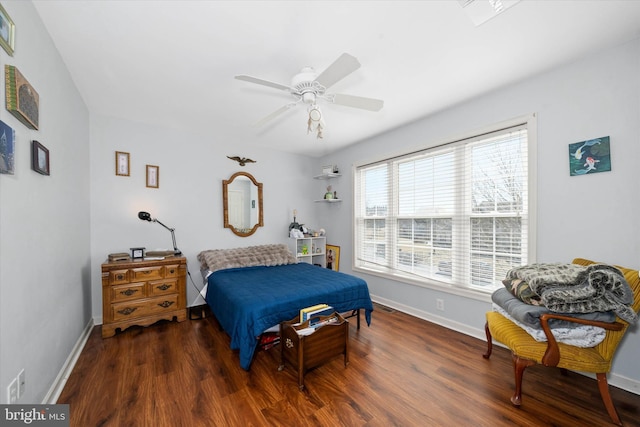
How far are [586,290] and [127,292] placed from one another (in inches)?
158

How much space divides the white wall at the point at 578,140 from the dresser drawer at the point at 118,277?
3.75 meters

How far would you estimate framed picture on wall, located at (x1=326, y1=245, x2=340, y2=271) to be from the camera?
4.52 metres

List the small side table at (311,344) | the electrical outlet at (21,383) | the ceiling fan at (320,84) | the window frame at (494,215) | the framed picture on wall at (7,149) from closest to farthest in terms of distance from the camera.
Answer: the framed picture on wall at (7,149) < the electrical outlet at (21,383) < the ceiling fan at (320,84) < the small side table at (311,344) < the window frame at (494,215)

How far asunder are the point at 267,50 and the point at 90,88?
6.36 ft

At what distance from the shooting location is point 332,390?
1885 millimetres

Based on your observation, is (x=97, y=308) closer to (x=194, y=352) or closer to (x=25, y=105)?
(x=194, y=352)

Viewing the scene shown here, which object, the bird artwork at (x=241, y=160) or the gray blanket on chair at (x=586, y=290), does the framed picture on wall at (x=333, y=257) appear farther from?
the gray blanket on chair at (x=586, y=290)

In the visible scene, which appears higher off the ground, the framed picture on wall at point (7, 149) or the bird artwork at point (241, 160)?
the bird artwork at point (241, 160)

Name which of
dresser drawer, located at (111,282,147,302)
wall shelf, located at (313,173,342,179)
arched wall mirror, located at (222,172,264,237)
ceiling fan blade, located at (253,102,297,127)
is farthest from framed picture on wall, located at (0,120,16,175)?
wall shelf, located at (313,173,342,179)

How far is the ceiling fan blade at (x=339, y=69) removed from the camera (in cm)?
150

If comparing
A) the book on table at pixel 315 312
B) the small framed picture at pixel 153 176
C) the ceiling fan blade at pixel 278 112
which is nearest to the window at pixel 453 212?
the book on table at pixel 315 312

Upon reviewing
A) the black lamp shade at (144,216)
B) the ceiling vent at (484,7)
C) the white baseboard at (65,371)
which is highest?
the ceiling vent at (484,7)

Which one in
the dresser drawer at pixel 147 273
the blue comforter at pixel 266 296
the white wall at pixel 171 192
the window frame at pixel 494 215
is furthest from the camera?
the white wall at pixel 171 192

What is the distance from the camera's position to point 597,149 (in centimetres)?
195
